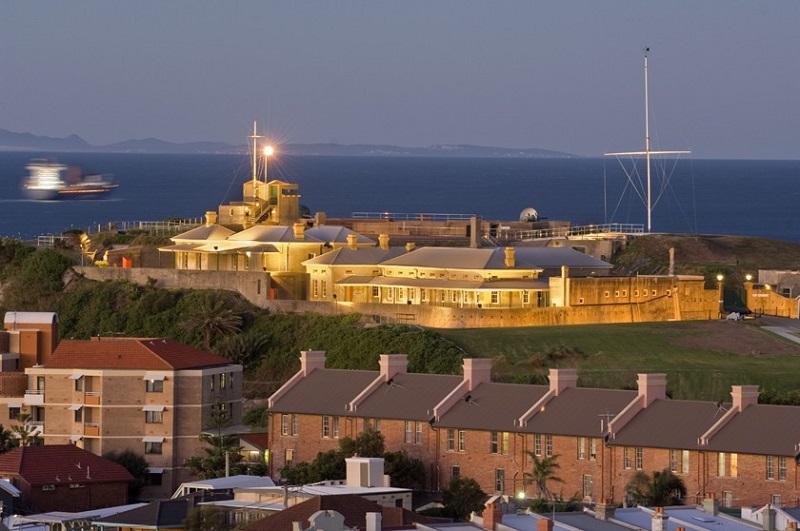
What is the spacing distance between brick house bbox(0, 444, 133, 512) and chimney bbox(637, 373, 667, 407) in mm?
16152

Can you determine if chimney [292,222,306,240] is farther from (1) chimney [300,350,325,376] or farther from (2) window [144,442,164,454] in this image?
(2) window [144,442,164,454]

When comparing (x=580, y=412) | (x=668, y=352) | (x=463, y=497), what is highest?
(x=668, y=352)

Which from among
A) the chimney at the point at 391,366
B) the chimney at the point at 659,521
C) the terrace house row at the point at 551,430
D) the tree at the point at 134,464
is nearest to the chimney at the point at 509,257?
the terrace house row at the point at 551,430

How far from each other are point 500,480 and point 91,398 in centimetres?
1829

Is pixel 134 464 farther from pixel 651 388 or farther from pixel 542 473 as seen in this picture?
pixel 651 388

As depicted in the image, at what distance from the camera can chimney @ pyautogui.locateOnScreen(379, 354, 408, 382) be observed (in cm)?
9406

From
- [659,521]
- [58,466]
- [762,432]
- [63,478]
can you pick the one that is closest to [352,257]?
[58,466]

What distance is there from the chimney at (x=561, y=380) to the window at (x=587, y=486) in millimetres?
4754

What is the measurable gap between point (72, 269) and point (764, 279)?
30089mm

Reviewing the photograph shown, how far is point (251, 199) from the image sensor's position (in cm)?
13400

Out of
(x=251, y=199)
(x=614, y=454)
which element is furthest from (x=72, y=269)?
Result: (x=614, y=454)

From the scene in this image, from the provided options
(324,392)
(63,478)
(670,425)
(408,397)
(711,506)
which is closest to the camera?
(711,506)

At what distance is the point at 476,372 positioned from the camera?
91.5 metres

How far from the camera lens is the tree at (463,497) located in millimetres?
79812
